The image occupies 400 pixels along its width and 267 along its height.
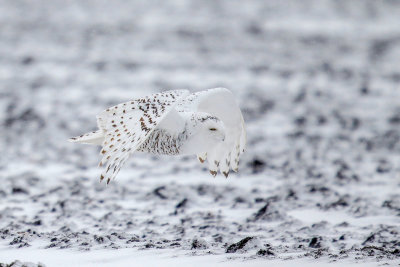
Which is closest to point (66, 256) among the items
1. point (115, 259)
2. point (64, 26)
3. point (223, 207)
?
point (115, 259)

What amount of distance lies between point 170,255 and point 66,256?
664mm

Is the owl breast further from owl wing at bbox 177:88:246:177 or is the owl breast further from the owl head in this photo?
owl wing at bbox 177:88:246:177

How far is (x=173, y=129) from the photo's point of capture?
19.9 feet

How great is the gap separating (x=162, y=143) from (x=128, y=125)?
0.54 m

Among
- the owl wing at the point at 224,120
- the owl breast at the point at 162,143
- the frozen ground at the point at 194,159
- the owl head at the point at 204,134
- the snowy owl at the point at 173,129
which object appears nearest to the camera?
the snowy owl at the point at 173,129

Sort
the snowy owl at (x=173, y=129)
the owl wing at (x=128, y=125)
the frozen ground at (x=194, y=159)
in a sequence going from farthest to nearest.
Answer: the frozen ground at (x=194, y=159) → the snowy owl at (x=173, y=129) → the owl wing at (x=128, y=125)

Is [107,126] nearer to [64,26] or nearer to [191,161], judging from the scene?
[191,161]

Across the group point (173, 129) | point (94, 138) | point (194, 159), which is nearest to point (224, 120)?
point (173, 129)

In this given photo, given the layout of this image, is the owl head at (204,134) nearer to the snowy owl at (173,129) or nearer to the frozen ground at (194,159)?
the snowy owl at (173,129)

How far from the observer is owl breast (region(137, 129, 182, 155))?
19.9ft

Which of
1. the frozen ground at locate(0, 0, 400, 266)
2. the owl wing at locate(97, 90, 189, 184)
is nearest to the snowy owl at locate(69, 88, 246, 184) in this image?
the owl wing at locate(97, 90, 189, 184)

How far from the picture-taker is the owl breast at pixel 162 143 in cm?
607

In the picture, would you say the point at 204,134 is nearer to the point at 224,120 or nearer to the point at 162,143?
the point at 162,143

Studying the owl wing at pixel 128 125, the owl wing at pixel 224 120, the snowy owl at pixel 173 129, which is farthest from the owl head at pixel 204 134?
the owl wing at pixel 224 120
